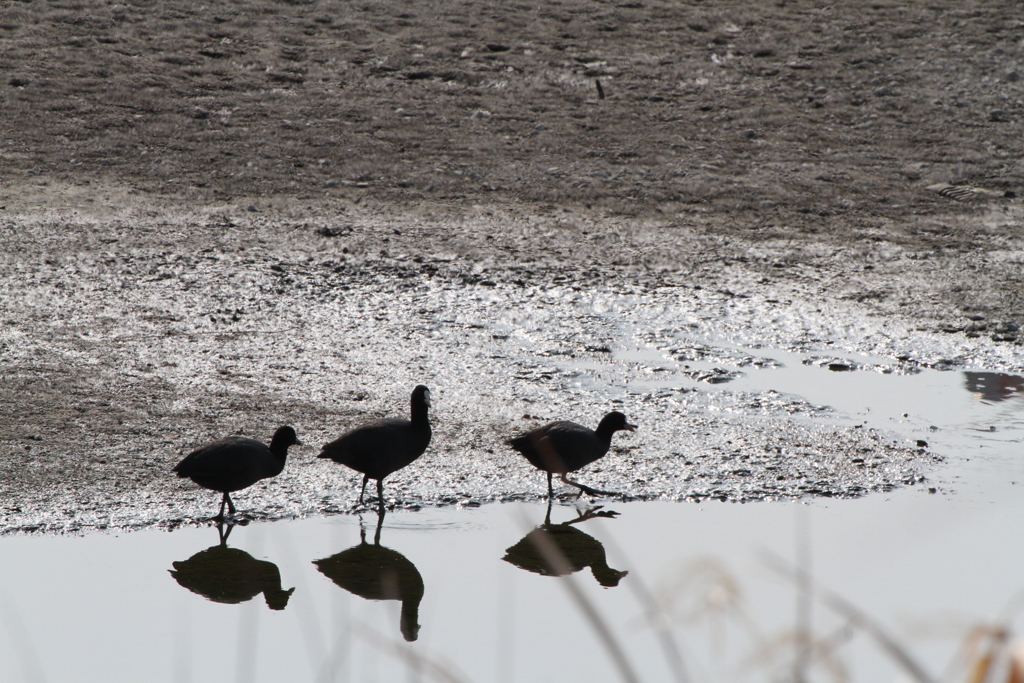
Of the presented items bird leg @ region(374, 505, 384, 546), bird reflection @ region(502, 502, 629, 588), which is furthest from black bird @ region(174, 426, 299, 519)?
bird reflection @ region(502, 502, 629, 588)

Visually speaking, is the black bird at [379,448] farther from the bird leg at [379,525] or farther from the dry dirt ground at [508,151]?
the dry dirt ground at [508,151]

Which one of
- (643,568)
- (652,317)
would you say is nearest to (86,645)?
(643,568)

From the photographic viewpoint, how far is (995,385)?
811cm

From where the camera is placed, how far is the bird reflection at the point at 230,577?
525 cm

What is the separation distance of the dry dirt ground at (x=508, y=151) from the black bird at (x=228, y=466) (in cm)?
69

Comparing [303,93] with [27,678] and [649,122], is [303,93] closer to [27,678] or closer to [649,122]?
[649,122]

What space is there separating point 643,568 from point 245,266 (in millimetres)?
5740

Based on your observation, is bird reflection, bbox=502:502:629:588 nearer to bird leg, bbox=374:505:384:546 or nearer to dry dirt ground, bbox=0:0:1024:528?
bird leg, bbox=374:505:384:546

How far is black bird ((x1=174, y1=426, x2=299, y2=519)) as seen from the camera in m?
5.92

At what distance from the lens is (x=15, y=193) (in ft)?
36.8

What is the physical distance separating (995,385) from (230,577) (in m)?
5.58

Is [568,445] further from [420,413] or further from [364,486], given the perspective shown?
[364,486]

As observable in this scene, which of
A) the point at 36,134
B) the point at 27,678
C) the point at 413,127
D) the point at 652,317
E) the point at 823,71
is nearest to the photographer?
the point at 27,678

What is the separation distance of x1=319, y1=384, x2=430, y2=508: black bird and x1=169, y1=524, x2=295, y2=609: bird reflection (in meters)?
0.84
